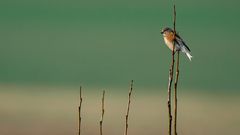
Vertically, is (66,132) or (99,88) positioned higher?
(99,88)

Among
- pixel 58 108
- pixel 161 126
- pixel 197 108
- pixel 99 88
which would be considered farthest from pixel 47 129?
pixel 99 88

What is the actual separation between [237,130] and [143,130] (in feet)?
8.19

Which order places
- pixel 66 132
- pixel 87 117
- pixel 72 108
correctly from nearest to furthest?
pixel 66 132 → pixel 87 117 → pixel 72 108

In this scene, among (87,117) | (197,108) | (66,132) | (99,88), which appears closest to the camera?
(66,132)

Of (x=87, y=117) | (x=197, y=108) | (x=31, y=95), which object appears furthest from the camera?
(x=31, y=95)

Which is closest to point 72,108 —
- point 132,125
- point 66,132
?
point 132,125

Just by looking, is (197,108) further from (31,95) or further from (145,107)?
(31,95)

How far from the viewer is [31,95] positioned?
3669 cm

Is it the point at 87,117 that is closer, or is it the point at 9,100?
the point at 87,117

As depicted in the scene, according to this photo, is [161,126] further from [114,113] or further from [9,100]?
[9,100]

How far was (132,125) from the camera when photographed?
92.9 ft

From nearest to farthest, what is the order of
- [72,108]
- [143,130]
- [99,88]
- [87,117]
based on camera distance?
[143,130] → [87,117] → [72,108] → [99,88]

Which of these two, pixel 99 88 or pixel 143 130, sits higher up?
pixel 99 88

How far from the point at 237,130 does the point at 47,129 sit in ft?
16.1
